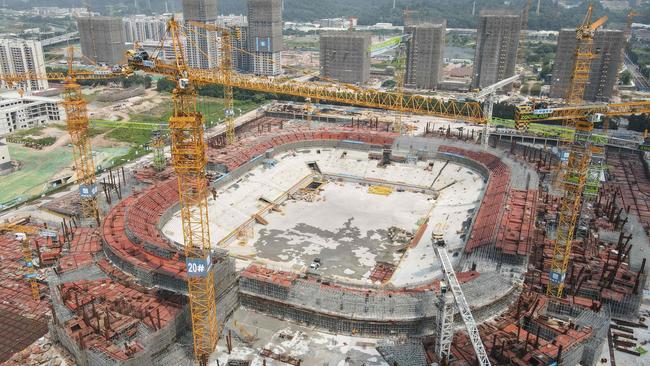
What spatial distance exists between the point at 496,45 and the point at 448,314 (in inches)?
4775

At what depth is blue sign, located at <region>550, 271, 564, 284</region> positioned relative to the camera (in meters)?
46.2

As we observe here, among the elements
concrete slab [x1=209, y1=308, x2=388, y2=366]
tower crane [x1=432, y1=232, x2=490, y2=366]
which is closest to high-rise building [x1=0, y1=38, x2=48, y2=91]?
concrete slab [x1=209, y1=308, x2=388, y2=366]

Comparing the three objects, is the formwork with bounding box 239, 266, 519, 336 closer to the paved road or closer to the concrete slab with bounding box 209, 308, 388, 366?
the concrete slab with bounding box 209, 308, 388, 366

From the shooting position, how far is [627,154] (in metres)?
93.9

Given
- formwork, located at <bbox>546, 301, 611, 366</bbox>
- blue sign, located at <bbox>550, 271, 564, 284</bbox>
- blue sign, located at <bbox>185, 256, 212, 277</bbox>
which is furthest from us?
blue sign, located at <bbox>550, 271, 564, 284</bbox>

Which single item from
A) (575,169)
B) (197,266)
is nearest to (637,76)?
(575,169)

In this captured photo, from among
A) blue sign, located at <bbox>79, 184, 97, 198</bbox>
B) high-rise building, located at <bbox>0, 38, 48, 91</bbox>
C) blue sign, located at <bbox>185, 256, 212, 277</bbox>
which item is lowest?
blue sign, located at <bbox>79, 184, 97, 198</bbox>

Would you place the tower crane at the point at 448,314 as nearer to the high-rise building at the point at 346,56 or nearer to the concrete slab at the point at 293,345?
the concrete slab at the point at 293,345

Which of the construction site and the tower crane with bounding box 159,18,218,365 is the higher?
the tower crane with bounding box 159,18,218,365

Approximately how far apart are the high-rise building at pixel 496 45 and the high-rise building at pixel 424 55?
11.3 m

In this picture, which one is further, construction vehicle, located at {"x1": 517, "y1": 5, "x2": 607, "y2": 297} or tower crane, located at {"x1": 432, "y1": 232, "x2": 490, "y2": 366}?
construction vehicle, located at {"x1": 517, "y1": 5, "x2": 607, "y2": 297}

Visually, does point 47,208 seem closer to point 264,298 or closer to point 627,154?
point 264,298

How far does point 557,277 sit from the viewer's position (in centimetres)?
4634

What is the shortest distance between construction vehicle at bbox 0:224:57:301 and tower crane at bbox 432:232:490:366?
38.4m
